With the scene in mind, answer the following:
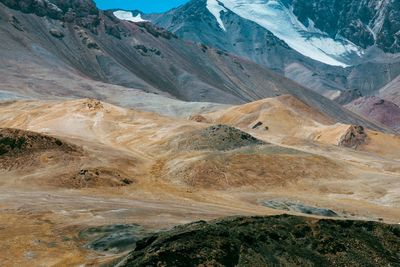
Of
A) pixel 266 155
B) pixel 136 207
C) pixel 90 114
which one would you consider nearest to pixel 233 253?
pixel 136 207

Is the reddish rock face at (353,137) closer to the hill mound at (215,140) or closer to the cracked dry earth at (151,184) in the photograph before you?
the cracked dry earth at (151,184)

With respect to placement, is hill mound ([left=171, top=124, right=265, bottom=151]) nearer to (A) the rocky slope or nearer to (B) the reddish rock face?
(A) the rocky slope

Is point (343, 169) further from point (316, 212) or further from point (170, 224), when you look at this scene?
point (170, 224)

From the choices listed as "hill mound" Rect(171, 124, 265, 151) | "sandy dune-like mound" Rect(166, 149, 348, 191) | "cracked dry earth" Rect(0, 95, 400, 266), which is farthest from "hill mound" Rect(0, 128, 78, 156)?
"hill mound" Rect(171, 124, 265, 151)

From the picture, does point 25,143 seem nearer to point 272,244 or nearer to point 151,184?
point 151,184

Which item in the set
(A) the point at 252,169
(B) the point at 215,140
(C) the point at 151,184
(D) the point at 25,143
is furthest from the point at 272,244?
(B) the point at 215,140

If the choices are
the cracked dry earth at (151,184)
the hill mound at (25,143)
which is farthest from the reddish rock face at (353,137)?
the hill mound at (25,143)
